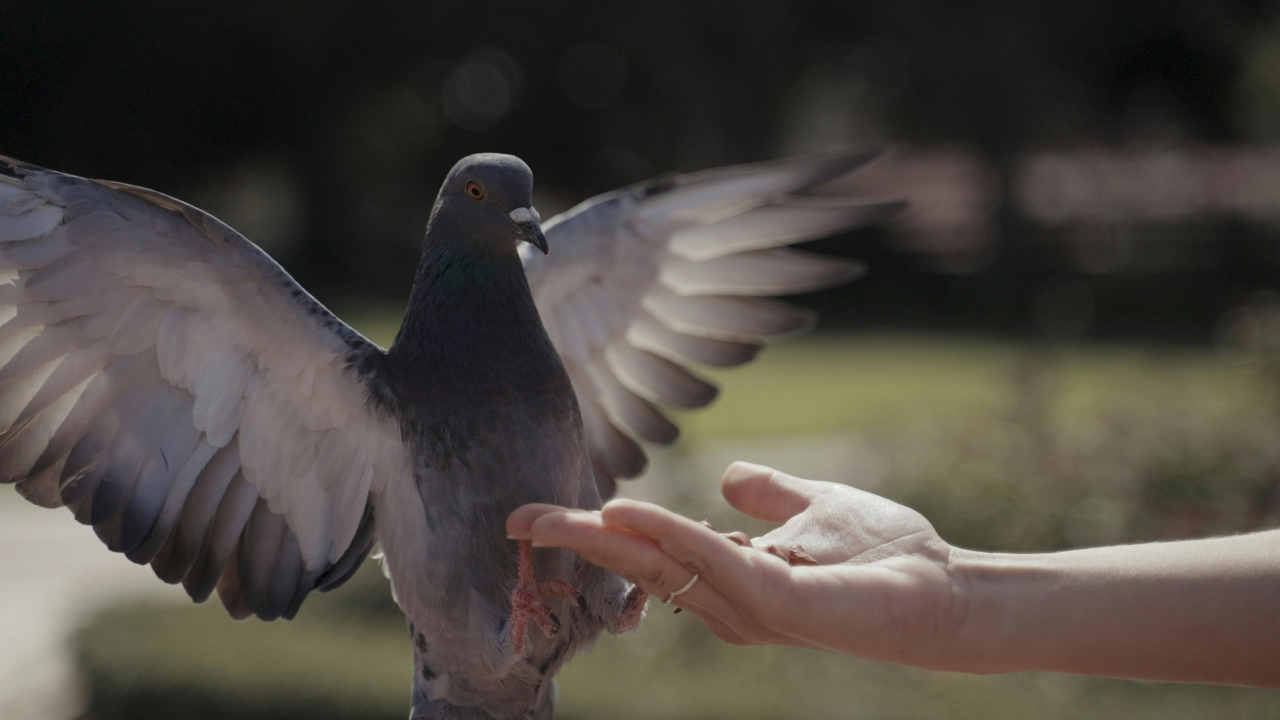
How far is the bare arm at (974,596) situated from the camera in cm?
249

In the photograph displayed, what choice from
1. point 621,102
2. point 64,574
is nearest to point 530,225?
point 64,574

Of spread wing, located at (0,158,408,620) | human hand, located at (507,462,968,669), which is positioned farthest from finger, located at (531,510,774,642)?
spread wing, located at (0,158,408,620)

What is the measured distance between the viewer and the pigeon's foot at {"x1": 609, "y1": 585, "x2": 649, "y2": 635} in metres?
3.17

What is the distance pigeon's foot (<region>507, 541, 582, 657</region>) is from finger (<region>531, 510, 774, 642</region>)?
12.9 inches

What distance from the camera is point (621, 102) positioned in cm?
2661

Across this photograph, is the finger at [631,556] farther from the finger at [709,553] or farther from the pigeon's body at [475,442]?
the pigeon's body at [475,442]

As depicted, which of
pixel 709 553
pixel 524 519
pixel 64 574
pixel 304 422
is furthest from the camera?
pixel 64 574

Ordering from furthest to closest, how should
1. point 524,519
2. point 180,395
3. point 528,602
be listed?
point 180,395 < point 528,602 < point 524,519

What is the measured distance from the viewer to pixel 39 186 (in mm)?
2682

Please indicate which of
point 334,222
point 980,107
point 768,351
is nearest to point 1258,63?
point 980,107

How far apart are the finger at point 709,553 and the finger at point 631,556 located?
0.09 feet

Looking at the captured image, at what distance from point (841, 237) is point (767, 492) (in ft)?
74.2

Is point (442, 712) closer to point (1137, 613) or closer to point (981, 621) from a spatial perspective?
point (981, 621)

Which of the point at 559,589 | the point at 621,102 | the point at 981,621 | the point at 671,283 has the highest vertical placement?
the point at 621,102
